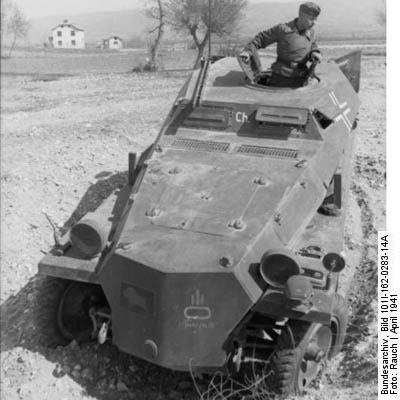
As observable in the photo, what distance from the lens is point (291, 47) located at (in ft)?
23.7

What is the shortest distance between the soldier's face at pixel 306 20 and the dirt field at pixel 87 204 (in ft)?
8.01

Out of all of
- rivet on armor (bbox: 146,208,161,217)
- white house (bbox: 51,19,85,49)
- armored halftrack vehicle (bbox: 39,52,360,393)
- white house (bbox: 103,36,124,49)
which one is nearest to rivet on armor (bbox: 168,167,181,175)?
armored halftrack vehicle (bbox: 39,52,360,393)

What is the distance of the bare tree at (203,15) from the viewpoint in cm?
1913

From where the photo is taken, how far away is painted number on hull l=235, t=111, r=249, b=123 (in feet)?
21.0

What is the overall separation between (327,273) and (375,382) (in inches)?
40.1

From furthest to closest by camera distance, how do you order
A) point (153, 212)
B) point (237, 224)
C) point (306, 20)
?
point (306, 20) < point (153, 212) < point (237, 224)

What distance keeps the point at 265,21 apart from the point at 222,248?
119 feet

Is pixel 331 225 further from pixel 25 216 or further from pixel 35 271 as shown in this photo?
pixel 25 216

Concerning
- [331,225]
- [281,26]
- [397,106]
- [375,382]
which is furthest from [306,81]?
[375,382]

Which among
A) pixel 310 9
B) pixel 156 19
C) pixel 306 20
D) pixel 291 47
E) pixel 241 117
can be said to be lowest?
pixel 156 19

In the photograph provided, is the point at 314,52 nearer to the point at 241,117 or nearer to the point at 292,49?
the point at 292,49

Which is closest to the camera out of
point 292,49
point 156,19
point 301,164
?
point 301,164

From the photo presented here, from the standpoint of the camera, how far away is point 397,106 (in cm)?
462

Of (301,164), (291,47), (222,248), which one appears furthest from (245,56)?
(222,248)
